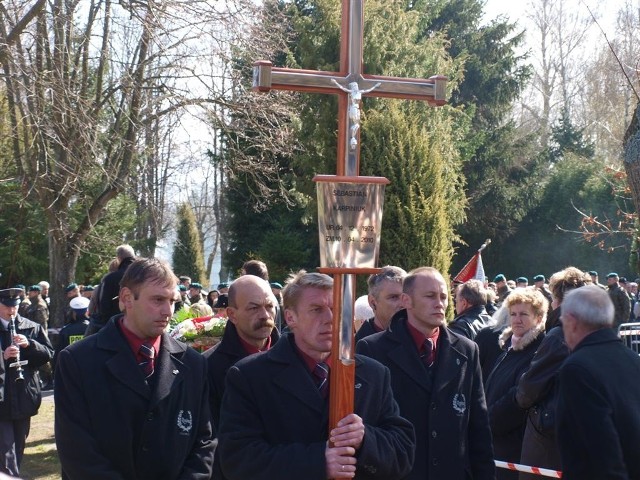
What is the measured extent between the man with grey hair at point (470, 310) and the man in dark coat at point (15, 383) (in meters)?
4.09

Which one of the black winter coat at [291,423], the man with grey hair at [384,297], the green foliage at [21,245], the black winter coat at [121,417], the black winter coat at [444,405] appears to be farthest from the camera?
the green foliage at [21,245]

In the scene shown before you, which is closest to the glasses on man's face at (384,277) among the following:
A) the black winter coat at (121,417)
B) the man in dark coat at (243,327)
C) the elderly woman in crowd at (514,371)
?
the elderly woman in crowd at (514,371)

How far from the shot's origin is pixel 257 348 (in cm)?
570

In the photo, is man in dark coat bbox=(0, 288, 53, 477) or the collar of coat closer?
the collar of coat

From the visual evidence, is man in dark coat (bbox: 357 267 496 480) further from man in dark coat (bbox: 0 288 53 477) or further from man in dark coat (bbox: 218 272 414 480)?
man in dark coat (bbox: 0 288 53 477)

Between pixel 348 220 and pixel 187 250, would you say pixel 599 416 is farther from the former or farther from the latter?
pixel 187 250

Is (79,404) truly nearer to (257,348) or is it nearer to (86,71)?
(257,348)

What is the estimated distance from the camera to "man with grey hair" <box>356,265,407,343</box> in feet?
22.7

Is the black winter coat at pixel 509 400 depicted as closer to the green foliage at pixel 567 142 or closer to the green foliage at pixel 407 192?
the green foliage at pixel 407 192

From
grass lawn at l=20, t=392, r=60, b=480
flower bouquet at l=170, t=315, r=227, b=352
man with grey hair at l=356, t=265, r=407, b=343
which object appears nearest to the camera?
man with grey hair at l=356, t=265, r=407, b=343

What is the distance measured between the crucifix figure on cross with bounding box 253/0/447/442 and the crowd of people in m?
0.19

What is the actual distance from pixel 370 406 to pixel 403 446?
227 millimetres

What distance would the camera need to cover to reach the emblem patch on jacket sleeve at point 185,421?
15.2ft

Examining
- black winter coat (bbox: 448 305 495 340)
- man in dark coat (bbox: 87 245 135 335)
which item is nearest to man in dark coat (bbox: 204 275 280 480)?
man in dark coat (bbox: 87 245 135 335)
